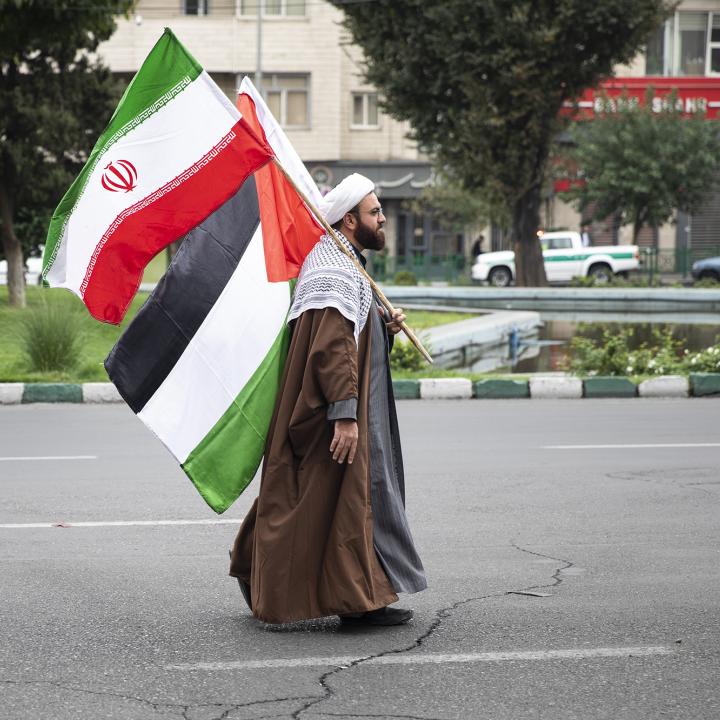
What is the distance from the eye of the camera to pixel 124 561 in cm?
657

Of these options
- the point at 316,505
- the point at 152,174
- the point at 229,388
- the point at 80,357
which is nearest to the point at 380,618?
the point at 316,505

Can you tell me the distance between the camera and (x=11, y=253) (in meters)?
22.7

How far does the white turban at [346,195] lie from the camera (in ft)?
17.9

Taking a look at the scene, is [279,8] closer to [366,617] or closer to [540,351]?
[540,351]

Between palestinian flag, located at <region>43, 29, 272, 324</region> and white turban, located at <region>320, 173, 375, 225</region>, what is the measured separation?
34cm

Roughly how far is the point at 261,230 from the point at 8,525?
268 centimetres

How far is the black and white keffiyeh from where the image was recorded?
5.25 meters

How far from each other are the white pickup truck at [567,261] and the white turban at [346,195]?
36842 mm

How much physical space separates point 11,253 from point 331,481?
60.1 feet

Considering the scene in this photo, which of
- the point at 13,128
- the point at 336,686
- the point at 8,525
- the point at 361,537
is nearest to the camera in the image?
the point at 336,686

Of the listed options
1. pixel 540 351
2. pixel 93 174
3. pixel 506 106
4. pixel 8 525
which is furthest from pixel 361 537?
pixel 506 106

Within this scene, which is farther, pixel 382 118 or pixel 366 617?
pixel 382 118

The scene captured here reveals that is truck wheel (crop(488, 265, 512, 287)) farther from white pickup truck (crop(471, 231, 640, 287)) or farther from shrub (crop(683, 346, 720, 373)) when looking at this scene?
shrub (crop(683, 346, 720, 373))

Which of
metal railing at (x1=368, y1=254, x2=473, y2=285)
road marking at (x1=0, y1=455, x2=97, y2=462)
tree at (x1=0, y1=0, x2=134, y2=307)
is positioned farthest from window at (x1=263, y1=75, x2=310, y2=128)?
road marking at (x1=0, y1=455, x2=97, y2=462)
